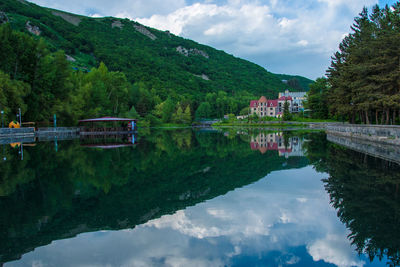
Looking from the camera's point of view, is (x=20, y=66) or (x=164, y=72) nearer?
(x=20, y=66)

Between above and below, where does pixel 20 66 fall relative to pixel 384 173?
above

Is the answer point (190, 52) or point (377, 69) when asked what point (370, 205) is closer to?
point (377, 69)

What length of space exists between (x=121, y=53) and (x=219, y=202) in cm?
13557

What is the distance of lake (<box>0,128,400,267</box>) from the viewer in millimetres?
3748

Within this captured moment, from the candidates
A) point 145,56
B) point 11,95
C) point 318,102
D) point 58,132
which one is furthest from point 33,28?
point 318,102

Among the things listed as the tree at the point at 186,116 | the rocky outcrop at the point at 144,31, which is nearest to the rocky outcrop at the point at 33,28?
the tree at the point at 186,116

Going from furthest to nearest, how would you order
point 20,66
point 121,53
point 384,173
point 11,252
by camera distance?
point 121,53 → point 20,66 → point 384,173 → point 11,252

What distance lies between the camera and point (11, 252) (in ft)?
12.6

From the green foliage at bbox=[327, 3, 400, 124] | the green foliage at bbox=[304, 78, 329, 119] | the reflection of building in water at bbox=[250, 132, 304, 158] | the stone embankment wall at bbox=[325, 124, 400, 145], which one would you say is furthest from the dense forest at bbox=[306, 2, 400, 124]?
the green foliage at bbox=[304, 78, 329, 119]

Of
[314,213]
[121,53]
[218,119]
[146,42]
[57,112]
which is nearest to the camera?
[314,213]

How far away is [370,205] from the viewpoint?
18.2 feet

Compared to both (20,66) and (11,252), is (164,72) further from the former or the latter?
(11,252)

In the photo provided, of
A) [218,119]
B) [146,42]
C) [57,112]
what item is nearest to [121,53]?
[146,42]

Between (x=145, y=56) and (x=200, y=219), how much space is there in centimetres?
14155
